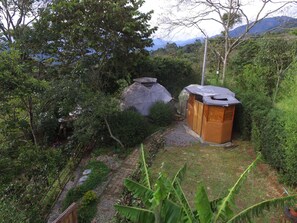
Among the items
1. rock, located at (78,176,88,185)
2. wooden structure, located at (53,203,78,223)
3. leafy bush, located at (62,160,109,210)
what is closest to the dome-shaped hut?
leafy bush, located at (62,160,109,210)

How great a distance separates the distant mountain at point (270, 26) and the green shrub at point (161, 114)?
9.43 metres

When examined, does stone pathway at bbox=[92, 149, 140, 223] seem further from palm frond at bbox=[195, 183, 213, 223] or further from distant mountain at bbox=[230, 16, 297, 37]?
distant mountain at bbox=[230, 16, 297, 37]

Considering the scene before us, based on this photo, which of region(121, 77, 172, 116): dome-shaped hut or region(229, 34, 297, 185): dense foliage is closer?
region(229, 34, 297, 185): dense foliage

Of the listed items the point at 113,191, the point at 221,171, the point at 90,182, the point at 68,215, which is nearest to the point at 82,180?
the point at 90,182

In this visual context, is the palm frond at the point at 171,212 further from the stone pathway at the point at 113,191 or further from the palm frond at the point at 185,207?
the stone pathway at the point at 113,191

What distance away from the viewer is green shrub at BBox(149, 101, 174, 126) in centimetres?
1431

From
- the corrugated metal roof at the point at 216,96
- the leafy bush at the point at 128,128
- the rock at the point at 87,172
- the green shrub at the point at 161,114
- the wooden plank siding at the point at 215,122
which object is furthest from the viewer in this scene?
the green shrub at the point at 161,114

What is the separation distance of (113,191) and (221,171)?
4.09 m

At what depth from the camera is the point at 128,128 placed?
1176cm

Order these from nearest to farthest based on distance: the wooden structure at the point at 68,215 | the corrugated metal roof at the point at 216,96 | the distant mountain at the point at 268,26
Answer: the wooden structure at the point at 68,215 → the corrugated metal roof at the point at 216,96 → the distant mountain at the point at 268,26

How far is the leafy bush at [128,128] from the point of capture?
11.7m

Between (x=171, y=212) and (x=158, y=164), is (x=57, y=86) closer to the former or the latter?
(x=158, y=164)

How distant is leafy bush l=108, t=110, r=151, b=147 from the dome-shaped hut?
2.36 meters

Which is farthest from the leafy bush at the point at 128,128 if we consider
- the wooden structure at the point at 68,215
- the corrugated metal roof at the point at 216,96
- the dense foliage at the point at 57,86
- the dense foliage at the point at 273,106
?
the wooden structure at the point at 68,215
